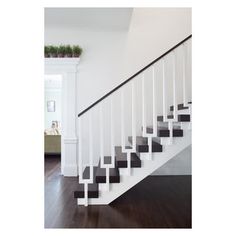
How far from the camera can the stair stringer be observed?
3.22 m

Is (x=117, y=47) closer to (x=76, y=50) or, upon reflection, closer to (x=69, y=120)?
(x=76, y=50)

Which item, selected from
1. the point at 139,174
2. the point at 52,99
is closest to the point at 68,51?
the point at 139,174

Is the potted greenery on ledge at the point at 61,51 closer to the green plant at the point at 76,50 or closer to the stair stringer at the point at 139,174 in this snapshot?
the green plant at the point at 76,50

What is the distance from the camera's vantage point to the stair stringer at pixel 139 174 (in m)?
3.22

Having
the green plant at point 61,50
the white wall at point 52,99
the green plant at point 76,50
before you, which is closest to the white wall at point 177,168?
the green plant at point 76,50

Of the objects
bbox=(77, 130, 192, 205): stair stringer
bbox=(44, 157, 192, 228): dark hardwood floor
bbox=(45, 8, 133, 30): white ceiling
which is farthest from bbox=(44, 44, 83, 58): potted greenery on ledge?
bbox=(77, 130, 192, 205): stair stringer

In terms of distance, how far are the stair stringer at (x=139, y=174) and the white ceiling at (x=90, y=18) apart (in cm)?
209

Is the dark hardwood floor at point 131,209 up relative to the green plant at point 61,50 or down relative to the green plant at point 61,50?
down

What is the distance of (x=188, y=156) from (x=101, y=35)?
2862 millimetres
